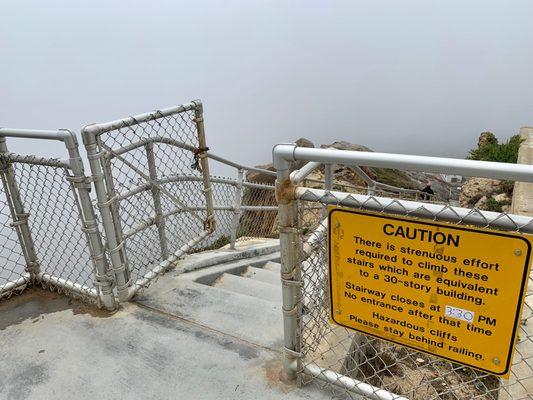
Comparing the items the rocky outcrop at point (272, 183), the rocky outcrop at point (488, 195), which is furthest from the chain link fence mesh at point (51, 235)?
the rocky outcrop at point (488, 195)

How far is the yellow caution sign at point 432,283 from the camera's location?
1.57m

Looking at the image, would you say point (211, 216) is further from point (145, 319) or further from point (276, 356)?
point (276, 356)

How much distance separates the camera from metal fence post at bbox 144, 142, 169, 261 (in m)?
→ 3.43

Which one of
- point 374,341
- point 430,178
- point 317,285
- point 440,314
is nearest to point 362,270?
point 440,314

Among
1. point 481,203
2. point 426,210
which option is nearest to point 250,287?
point 426,210

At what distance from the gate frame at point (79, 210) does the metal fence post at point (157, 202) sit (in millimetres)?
676

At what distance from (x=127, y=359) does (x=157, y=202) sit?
4.52 feet

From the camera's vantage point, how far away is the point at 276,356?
2.66 metres

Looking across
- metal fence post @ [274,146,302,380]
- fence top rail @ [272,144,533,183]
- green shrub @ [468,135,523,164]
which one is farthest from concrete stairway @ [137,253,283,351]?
green shrub @ [468,135,523,164]

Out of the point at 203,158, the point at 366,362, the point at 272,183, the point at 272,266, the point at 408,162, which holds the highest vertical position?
→ the point at 408,162

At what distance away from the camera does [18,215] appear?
3.38 m

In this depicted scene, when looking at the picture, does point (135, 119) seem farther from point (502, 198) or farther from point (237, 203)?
point (502, 198)

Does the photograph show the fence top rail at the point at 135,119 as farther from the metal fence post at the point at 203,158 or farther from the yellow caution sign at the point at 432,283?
the yellow caution sign at the point at 432,283

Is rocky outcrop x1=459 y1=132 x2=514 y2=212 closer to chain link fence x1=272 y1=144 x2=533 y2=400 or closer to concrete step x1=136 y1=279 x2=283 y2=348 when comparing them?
chain link fence x1=272 y1=144 x2=533 y2=400
